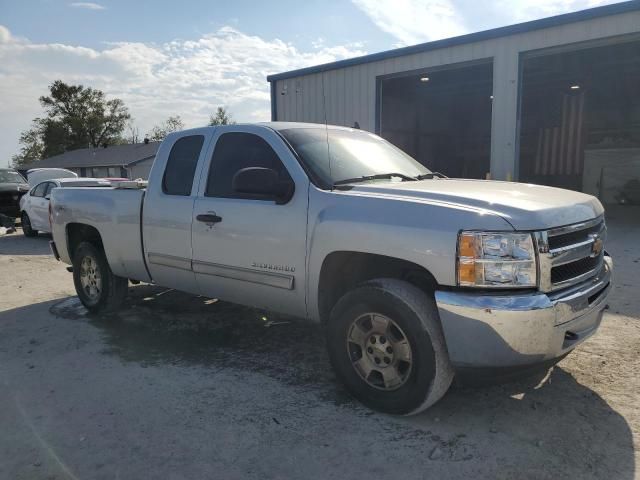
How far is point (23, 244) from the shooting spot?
12078 mm

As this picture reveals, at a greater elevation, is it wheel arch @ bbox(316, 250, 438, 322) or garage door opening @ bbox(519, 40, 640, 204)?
garage door opening @ bbox(519, 40, 640, 204)

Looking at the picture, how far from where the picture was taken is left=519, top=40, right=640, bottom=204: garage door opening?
Answer: 769 inches

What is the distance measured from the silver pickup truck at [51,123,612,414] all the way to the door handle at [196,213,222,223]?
0.7 inches

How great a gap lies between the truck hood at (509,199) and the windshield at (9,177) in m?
16.9

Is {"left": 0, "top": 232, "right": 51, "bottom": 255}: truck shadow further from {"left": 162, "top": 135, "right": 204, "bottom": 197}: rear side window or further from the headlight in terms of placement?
the headlight

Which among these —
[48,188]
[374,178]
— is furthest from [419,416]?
[48,188]

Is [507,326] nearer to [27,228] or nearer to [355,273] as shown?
[355,273]

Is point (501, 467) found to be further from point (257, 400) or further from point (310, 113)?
point (310, 113)

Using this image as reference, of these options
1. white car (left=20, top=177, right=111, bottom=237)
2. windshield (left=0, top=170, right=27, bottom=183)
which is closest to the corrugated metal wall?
white car (left=20, top=177, right=111, bottom=237)

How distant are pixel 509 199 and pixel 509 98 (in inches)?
392

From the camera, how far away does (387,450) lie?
2.86 m

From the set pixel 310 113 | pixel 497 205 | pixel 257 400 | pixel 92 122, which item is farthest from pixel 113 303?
pixel 92 122

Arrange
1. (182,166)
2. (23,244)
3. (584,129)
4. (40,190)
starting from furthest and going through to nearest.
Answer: (584,129) < (40,190) < (23,244) < (182,166)

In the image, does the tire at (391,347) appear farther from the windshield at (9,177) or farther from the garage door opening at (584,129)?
the garage door opening at (584,129)
